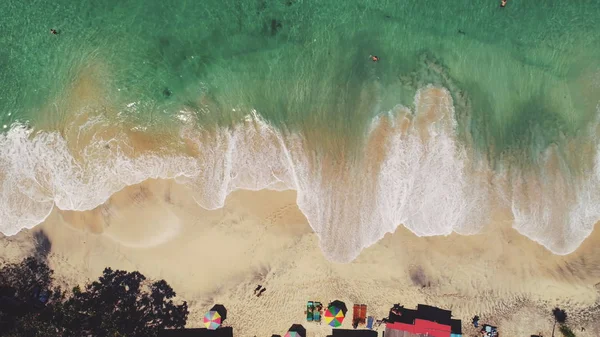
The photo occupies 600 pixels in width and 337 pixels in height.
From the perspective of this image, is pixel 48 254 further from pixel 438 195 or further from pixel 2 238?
pixel 438 195

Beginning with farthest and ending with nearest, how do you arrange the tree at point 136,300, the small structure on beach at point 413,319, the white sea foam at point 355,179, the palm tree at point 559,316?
the tree at point 136,300
the palm tree at point 559,316
the small structure on beach at point 413,319
the white sea foam at point 355,179

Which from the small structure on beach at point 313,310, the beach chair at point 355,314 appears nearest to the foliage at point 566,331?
the beach chair at point 355,314

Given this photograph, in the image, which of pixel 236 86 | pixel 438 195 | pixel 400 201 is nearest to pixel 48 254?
pixel 236 86

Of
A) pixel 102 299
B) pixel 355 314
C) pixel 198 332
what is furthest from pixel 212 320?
pixel 355 314

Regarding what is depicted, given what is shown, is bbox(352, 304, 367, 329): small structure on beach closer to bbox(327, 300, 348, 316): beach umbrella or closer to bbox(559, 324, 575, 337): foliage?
bbox(327, 300, 348, 316): beach umbrella

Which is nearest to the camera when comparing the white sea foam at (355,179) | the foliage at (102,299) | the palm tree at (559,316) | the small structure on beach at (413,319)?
the white sea foam at (355,179)

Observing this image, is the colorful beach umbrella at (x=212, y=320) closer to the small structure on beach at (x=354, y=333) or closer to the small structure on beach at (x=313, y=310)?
the small structure on beach at (x=313, y=310)

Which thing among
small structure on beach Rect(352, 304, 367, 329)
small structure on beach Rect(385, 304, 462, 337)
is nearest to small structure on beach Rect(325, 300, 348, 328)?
small structure on beach Rect(352, 304, 367, 329)
